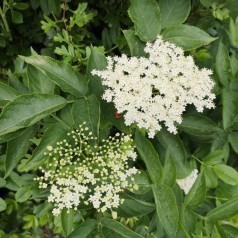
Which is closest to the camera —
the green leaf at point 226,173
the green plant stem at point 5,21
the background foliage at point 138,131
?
the background foliage at point 138,131

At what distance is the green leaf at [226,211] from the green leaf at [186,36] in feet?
2.16

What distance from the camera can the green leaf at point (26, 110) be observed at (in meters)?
1.42

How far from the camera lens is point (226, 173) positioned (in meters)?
1.89

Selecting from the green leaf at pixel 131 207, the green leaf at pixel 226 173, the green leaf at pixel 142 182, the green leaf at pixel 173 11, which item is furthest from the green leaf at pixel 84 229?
the green leaf at pixel 173 11

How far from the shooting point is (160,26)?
65.3 inches

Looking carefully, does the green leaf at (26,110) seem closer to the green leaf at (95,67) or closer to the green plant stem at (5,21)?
the green leaf at (95,67)

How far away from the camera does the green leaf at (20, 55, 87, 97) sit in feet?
4.89

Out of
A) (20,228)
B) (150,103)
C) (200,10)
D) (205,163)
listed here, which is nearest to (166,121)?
(150,103)

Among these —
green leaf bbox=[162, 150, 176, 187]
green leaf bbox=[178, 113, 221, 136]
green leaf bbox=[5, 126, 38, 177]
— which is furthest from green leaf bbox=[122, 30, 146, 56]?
green leaf bbox=[5, 126, 38, 177]

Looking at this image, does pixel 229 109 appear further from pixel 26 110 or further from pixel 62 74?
pixel 26 110

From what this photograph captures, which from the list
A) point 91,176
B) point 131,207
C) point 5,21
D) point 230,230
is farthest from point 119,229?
point 5,21

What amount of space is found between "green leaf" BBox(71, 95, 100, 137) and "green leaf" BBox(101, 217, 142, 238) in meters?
0.36

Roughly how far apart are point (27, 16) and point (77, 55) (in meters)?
0.72

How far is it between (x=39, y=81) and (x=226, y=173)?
970mm
